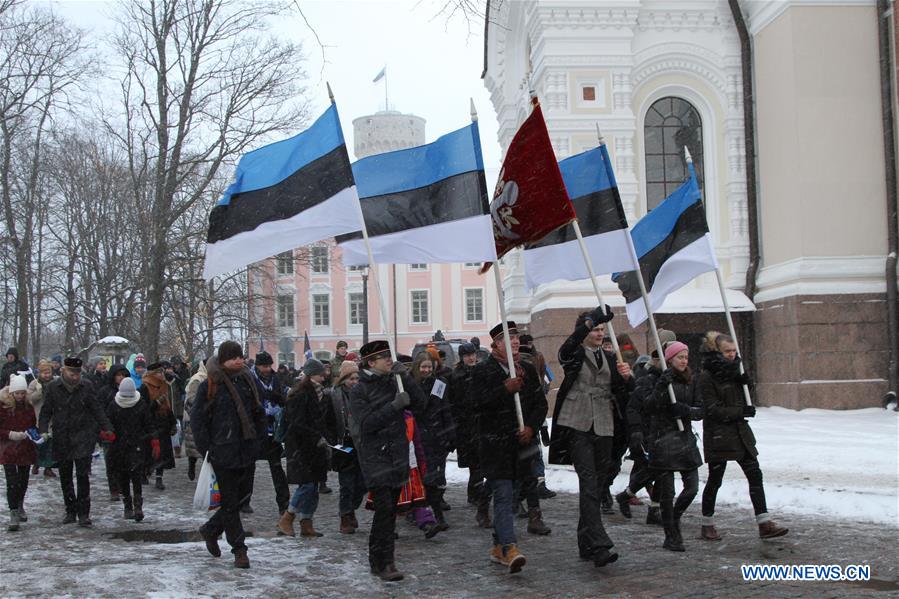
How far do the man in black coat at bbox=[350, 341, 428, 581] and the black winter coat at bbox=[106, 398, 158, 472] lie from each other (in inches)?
195

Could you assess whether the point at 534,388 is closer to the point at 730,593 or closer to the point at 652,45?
the point at 730,593

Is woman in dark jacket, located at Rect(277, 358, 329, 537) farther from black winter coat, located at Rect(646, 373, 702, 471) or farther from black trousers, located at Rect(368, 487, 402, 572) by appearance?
black winter coat, located at Rect(646, 373, 702, 471)

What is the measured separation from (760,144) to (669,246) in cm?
1424

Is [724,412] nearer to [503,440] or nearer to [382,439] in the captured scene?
[503,440]

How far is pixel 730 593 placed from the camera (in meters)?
6.84

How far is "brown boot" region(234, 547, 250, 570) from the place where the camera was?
8.09 metres

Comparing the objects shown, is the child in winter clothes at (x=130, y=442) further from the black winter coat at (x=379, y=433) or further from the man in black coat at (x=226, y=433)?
the black winter coat at (x=379, y=433)

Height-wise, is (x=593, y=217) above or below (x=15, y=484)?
above

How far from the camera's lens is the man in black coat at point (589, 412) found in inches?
308

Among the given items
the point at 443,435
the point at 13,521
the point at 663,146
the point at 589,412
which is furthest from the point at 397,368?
the point at 663,146

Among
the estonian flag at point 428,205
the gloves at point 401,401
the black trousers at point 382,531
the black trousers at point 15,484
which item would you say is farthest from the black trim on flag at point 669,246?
the black trousers at point 15,484

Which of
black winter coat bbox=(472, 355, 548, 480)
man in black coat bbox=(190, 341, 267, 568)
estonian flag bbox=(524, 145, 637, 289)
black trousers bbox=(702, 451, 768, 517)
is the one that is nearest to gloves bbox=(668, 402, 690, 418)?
black trousers bbox=(702, 451, 768, 517)

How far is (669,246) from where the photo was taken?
10.6 metres

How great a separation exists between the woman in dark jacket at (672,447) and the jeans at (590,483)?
682 millimetres
